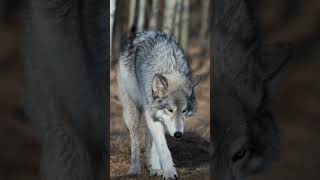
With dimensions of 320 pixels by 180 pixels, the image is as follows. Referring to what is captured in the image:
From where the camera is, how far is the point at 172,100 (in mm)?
5418

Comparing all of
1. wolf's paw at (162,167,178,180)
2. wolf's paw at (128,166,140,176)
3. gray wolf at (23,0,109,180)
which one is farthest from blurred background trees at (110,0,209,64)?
gray wolf at (23,0,109,180)

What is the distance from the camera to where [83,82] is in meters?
2.11

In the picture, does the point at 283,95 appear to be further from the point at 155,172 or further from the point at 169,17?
the point at 169,17

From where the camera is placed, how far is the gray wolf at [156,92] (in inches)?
214

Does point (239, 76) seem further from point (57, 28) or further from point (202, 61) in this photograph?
point (202, 61)

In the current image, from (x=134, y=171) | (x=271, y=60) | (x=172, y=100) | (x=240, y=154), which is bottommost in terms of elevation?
(x=134, y=171)

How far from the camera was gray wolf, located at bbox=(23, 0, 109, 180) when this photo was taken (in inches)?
82.2

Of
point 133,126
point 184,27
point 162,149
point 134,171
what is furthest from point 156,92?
point 184,27

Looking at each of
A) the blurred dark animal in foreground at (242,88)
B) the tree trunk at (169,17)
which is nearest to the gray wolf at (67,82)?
the blurred dark animal in foreground at (242,88)

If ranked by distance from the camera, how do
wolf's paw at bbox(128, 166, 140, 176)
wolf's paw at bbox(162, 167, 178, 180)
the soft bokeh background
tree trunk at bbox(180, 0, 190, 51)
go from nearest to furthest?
1. the soft bokeh background
2. wolf's paw at bbox(162, 167, 178, 180)
3. wolf's paw at bbox(128, 166, 140, 176)
4. tree trunk at bbox(180, 0, 190, 51)

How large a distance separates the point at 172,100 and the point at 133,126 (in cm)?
90

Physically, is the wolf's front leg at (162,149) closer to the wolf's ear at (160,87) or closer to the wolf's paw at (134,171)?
the wolf's ear at (160,87)

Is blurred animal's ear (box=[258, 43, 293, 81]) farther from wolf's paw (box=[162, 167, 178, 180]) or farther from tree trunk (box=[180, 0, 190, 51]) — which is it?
tree trunk (box=[180, 0, 190, 51])

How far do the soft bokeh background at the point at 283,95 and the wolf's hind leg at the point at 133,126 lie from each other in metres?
3.81
